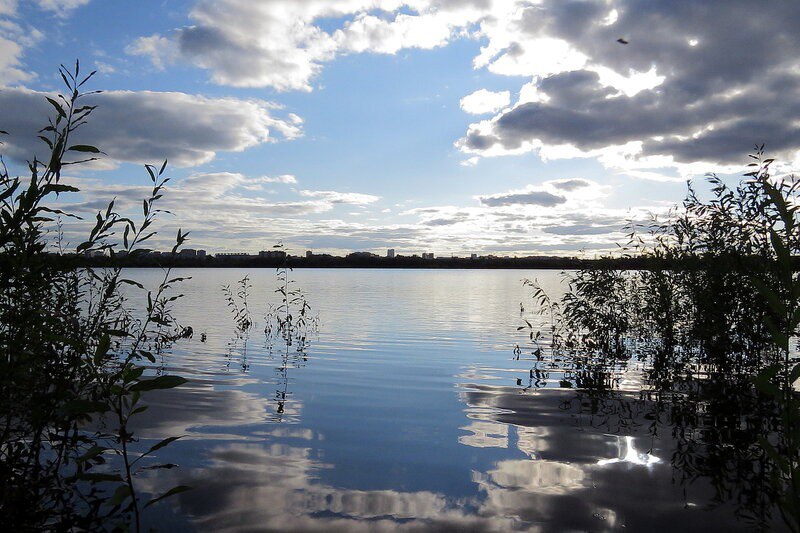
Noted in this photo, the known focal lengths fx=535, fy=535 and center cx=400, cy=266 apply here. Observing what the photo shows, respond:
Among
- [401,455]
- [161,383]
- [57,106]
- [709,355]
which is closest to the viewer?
[161,383]

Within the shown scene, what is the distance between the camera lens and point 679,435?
29.9ft

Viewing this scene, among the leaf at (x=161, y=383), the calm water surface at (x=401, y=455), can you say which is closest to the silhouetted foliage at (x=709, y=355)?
the calm water surface at (x=401, y=455)

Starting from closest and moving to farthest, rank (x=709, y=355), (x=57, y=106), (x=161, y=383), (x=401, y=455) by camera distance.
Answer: (x=161, y=383) < (x=57, y=106) < (x=401, y=455) < (x=709, y=355)

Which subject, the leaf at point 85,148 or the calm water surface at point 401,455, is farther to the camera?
the calm water surface at point 401,455

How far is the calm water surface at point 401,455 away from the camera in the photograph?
604 cm

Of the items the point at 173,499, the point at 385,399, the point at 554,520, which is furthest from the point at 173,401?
the point at 554,520

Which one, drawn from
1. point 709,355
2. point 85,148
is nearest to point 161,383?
point 85,148

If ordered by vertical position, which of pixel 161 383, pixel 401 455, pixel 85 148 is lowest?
pixel 401 455

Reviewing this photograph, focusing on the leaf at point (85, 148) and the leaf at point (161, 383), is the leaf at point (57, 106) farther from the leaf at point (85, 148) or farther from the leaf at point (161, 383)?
the leaf at point (161, 383)

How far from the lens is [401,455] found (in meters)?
8.02

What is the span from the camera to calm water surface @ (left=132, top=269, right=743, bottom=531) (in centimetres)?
604

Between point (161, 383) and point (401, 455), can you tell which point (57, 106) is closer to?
point (161, 383)

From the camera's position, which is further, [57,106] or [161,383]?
[57,106]

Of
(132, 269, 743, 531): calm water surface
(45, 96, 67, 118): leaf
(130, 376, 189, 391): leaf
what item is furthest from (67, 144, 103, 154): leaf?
(132, 269, 743, 531): calm water surface
